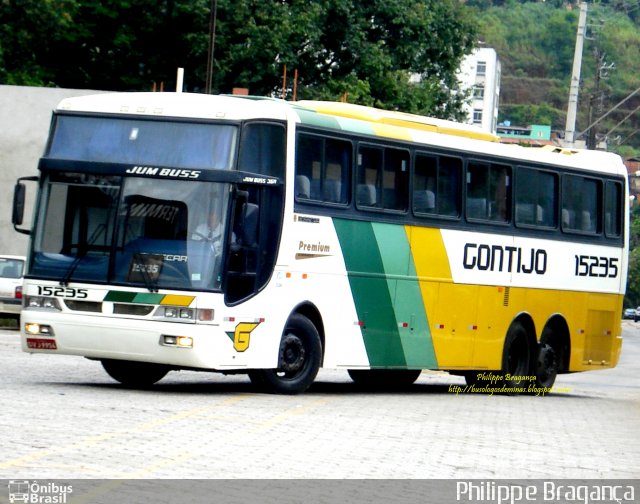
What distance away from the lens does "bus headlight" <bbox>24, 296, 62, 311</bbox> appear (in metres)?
18.0

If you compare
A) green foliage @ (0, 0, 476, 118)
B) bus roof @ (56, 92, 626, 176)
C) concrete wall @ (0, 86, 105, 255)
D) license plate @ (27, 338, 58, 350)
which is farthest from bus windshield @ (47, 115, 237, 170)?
green foliage @ (0, 0, 476, 118)

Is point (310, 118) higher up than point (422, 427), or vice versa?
point (310, 118)

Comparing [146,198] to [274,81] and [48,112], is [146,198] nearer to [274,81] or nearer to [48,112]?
[48,112]

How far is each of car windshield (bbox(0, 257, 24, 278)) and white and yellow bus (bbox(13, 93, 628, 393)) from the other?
48.5ft

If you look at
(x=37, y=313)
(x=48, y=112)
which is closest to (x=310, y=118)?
(x=37, y=313)

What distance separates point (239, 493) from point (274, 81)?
43343mm

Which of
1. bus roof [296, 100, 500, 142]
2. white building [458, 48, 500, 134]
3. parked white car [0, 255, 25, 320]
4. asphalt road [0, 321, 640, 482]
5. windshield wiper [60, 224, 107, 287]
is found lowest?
asphalt road [0, 321, 640, 482]

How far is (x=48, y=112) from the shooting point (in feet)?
143

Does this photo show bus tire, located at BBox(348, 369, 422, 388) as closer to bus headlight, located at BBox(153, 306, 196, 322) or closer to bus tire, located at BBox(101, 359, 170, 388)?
bus tire, located at BBox(101, 359, 170, 388)

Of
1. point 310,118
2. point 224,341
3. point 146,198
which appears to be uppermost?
point 310,118

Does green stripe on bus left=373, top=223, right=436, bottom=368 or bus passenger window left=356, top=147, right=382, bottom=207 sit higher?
bus passenger window left=356, top=147, right=382, bottom=207

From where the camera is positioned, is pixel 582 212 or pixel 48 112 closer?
pixel 582 212

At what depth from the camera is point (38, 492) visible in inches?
368

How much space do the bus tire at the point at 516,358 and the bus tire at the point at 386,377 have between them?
1.29 m
